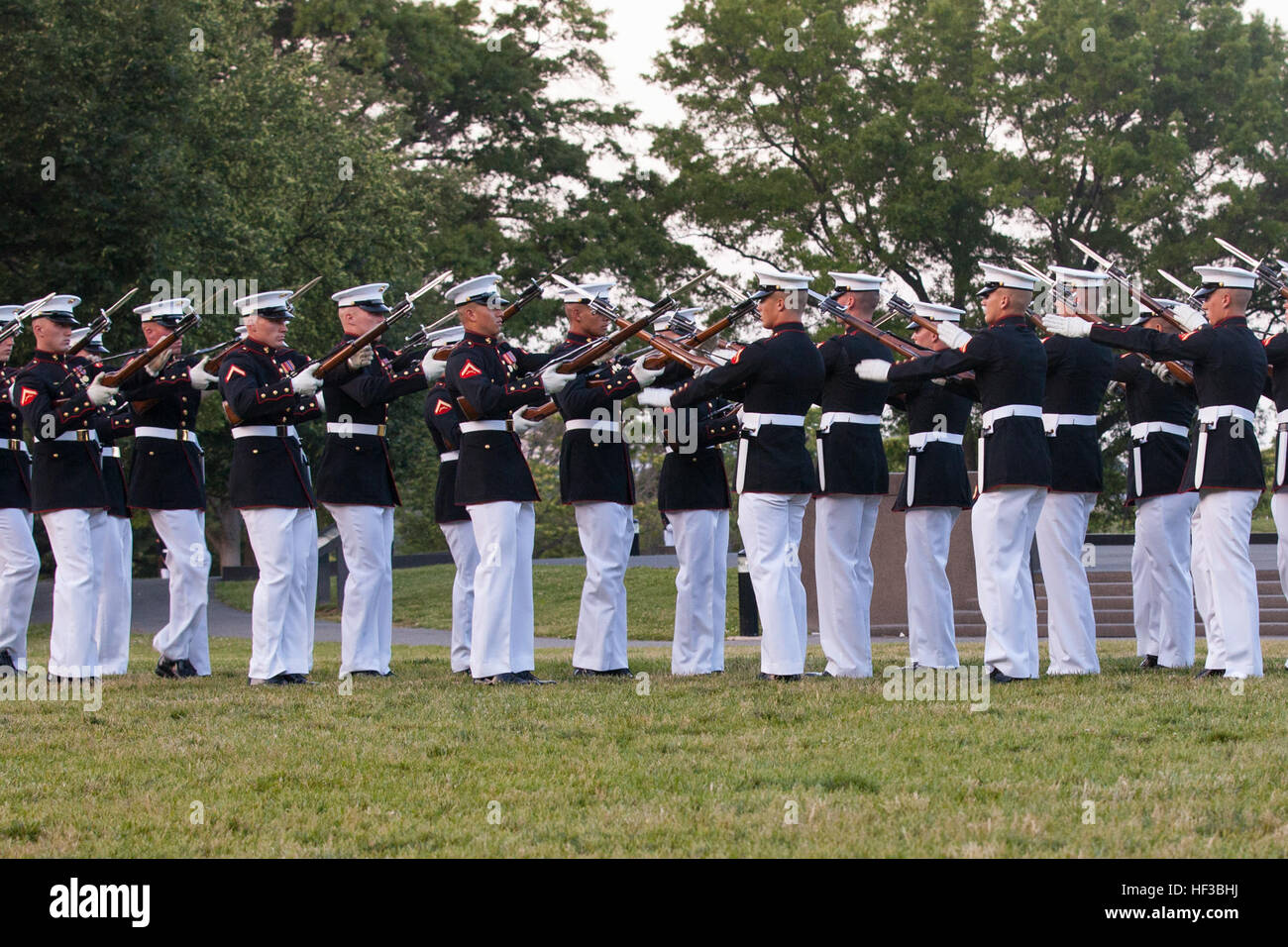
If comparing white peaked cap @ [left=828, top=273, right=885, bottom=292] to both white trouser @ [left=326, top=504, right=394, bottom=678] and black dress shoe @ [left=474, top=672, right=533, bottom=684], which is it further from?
white trouser @ [left=326, top=504, right=394, bottom=678]

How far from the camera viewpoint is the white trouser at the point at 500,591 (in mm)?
9969

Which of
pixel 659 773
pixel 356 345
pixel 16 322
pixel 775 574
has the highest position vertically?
pixel 16 322

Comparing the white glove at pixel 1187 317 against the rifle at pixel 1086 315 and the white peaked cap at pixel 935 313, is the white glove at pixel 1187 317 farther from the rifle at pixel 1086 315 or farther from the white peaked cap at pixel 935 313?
the white peaked cap at pixel 935 313

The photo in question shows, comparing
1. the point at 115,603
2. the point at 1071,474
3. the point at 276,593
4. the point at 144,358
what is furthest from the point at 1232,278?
the point at 115,603

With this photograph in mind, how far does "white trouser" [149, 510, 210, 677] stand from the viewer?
36.0 ft

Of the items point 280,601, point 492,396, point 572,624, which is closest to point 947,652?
point 492,396

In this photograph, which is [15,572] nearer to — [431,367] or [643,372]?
[431,367]

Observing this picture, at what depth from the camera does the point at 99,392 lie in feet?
34.3

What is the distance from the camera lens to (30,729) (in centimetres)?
833

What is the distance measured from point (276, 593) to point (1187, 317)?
6.30 metres

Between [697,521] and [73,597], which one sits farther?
[697,521]

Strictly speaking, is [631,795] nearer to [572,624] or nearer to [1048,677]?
[1048,677]

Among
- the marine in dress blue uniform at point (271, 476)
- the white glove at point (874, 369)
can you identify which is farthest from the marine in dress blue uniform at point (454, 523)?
the white glove at point (874, 369)
